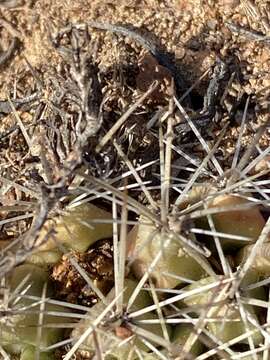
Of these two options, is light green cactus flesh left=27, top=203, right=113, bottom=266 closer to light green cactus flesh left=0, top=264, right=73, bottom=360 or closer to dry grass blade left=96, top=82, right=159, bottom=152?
light green cactus flesh left=0, top=264, right=73, bottom=360

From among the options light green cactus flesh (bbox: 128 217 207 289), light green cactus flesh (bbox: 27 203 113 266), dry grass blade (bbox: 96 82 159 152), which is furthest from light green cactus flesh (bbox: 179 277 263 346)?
dry grass blade (bbox: 96 82 159 152)

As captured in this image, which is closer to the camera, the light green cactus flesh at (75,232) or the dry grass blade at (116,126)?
the dry grass blade at (116,126)

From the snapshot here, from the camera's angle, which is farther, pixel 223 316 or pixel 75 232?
pixel 75 232

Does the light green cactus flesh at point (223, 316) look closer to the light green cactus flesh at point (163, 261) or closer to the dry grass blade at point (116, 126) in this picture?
the light green cactus flesh at point (163, 261)

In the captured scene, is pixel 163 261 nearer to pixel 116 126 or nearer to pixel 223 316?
pixel 223 316

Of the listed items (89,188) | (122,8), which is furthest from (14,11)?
(89,188)

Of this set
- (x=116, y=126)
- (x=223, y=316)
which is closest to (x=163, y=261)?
(x=223, y=316)

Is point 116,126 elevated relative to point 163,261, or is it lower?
elevated

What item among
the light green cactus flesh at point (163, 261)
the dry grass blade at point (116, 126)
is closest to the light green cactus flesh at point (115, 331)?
the light green cactus flesh at point (163, 261)

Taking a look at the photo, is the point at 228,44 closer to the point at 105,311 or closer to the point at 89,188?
the point at 89,188
